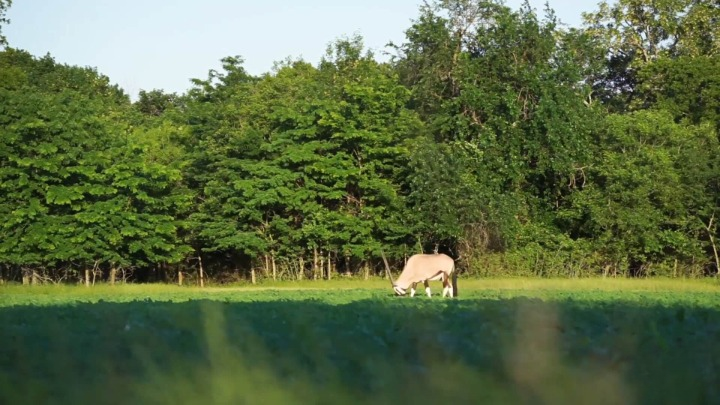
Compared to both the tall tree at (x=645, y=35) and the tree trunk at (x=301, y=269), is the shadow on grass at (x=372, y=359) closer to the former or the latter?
the tree trunk at (x=301, y=269)

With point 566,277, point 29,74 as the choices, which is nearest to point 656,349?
point 566,277

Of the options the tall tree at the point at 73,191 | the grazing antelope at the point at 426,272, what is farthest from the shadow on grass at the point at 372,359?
the tall tree at the point at 73,191

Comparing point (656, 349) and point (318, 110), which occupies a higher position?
point (318, 110)

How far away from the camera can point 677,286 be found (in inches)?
1495

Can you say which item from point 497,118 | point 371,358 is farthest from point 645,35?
point 371,358

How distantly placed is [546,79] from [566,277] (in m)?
9.61

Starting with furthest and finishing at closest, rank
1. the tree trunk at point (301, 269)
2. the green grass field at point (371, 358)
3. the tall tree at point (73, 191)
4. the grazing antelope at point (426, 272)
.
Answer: the tree trunk at point (301, 269) → the tall tree at point (73, 191) → the grazing antelope at point (426, 272) → the green grass field at point (371, 358)

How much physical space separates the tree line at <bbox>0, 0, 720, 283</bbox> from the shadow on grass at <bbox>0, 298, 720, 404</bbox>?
32.3 meters

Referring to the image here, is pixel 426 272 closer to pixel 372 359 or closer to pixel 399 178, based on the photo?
pixel 399 178

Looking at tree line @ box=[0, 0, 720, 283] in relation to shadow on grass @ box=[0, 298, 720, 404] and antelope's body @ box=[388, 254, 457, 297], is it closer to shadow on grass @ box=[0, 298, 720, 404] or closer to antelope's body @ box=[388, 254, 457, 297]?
antelope's body @ box=[388, 254, 457, 297]

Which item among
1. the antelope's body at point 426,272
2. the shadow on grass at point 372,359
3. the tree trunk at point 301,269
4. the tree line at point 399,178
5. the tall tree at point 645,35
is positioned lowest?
the shadow on grass at point 372,359

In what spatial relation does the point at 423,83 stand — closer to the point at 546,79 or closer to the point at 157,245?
the point at 546,79

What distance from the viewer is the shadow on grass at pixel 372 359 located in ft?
27.5

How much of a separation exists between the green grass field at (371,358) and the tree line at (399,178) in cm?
3183
